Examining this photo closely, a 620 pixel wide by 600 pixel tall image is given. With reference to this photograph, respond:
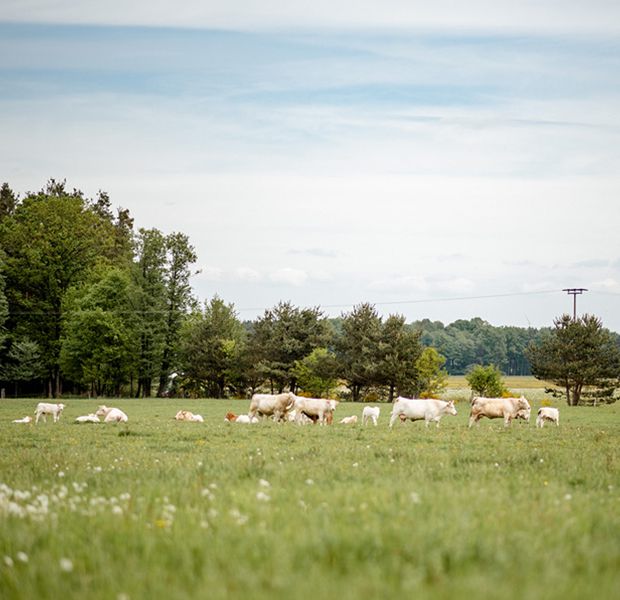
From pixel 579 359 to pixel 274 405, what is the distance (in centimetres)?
5333

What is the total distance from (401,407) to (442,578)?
2607 cm

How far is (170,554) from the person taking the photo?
5836 mm

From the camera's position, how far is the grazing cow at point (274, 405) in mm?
34531

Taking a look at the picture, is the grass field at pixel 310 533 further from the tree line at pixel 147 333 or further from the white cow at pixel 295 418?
the tree line at pixel 147 333

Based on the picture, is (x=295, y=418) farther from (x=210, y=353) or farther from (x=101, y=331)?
(x=210, y=353)

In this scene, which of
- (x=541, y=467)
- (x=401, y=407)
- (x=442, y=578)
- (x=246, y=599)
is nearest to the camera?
(x=246, y=599)

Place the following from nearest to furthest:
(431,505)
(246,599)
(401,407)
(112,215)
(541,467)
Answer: (246,599), (431,505), (541,467), (401,407), (112,215)

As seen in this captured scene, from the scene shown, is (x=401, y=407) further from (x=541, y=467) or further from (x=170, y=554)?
(x=170, y=554)

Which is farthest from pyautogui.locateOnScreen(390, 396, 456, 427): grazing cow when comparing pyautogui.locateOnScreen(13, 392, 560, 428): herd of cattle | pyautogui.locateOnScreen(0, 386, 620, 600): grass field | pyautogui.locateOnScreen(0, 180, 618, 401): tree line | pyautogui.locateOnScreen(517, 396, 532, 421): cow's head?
pyautogui.locateOnScreen(0, 180, 618, 401): tree line

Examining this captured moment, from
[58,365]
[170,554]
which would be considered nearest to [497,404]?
[170,554]

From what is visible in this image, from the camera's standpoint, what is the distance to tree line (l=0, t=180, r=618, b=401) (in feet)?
249

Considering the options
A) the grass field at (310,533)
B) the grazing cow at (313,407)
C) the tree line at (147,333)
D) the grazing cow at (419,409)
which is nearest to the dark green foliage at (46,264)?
the tree line at (147,333)

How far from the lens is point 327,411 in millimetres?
35062

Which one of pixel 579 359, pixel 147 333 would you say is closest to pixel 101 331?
pixel 147 333
